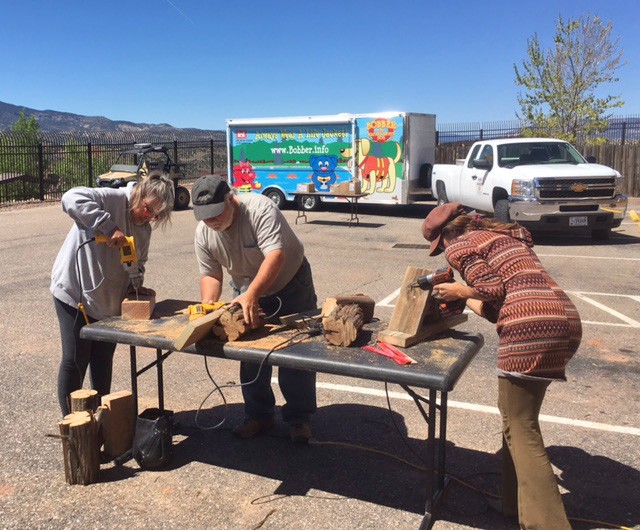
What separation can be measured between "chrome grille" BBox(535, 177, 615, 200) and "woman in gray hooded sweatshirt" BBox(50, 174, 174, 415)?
9.65m

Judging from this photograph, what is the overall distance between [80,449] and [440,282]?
2.22 meters

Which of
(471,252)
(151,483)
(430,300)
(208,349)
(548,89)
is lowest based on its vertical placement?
(151,483)

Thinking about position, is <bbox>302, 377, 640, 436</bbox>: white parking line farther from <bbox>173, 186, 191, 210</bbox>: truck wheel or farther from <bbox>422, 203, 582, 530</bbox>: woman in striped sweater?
<bbox>173, 186, 191, 210</bbox>: truck wheel

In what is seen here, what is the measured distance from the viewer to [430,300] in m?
3.44

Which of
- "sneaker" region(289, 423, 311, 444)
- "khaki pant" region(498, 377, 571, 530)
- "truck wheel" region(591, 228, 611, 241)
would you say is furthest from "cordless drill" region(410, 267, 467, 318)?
"truck wheel" region(591, 228, 611, 241)

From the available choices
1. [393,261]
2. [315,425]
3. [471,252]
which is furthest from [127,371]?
[393,261]

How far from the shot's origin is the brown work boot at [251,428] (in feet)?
14.5

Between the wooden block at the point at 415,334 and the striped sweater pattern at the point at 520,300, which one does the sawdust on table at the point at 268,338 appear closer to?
the wooden block at the point at 415,334

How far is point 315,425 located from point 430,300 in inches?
64.7

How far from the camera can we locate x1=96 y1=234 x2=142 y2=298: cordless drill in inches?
152

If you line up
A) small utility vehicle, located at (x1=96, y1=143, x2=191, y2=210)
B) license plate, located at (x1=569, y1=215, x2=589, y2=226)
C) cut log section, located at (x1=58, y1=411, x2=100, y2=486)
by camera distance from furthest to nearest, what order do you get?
1. small utility vehicle, located at (x1=96, y1=143, x2=191, y2=210)
2. license plate, located at (x1=569, y1=215, x2=589, y2=226)
3. cut log section, located at (x1=58, y1=411, x2=100, y2=486)

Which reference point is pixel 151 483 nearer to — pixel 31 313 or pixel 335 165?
pixel 31 313

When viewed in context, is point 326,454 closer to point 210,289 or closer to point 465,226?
point 210,289

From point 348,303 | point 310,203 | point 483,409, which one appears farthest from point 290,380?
point 310,203
